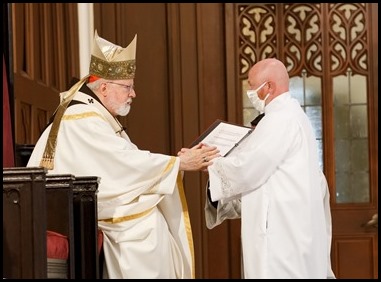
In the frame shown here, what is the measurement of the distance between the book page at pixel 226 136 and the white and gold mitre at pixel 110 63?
60cm

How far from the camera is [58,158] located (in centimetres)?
504

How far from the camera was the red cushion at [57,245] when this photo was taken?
4.19 metres

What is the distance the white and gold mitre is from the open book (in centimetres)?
59

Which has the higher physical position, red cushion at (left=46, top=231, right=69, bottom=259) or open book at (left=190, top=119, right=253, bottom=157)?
open book at (left=190, top=119, right=253, bottom=157)

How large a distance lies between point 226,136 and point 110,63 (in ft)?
2.61

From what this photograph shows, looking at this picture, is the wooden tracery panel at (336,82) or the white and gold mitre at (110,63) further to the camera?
the wooden tracery panel at (336,82)

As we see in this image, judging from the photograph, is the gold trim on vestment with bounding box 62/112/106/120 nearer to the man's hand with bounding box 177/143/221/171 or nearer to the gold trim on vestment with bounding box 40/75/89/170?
the gold trim on vestment with bounding box 40/75/89/170

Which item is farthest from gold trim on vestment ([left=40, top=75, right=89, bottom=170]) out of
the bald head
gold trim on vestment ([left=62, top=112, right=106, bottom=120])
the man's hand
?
the bald head

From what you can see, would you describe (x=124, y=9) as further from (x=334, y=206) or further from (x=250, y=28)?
(x=334, y=206)

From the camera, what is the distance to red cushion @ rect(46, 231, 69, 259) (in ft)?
13.8

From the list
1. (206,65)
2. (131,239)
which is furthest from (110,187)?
(206,65)

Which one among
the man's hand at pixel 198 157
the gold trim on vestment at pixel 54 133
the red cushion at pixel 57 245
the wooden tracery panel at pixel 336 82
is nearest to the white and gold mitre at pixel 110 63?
the gold trim on vestment at pixel 54 133

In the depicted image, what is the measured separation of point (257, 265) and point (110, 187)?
2.99 ft

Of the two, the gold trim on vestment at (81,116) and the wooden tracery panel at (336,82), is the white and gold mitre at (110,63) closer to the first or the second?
the gold trim on vestment at (81,116)
